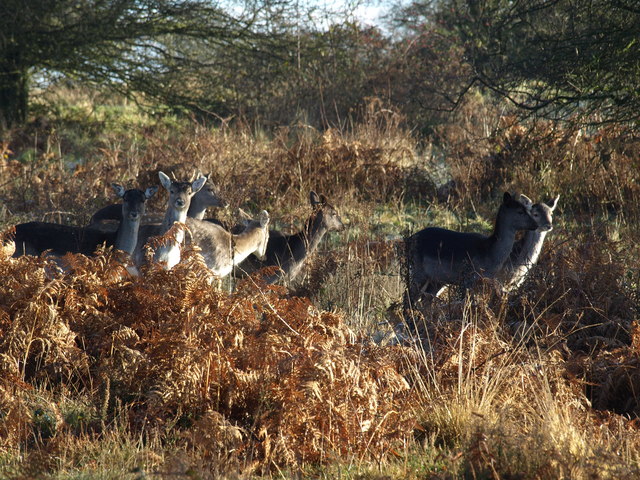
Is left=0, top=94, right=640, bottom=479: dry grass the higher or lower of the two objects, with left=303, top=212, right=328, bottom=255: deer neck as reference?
higher

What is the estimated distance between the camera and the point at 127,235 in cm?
902

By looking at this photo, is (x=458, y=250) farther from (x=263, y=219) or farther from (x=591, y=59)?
(x=591, y=59)

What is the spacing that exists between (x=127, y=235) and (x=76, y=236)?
0.54 m

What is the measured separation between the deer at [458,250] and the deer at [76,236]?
306cm

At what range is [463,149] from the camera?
1427cm

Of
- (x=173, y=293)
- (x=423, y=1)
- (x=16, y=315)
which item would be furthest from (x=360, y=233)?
(x=423, y=1)

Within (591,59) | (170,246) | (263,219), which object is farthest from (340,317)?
(591,59)

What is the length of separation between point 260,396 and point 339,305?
10.6ft

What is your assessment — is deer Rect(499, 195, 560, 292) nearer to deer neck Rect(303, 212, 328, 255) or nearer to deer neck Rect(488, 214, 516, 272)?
deer neck Rect(488, 214, 516, 272)

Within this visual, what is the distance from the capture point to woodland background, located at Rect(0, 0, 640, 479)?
479 centimetres

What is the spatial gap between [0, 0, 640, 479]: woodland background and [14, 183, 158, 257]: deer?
1.36 m

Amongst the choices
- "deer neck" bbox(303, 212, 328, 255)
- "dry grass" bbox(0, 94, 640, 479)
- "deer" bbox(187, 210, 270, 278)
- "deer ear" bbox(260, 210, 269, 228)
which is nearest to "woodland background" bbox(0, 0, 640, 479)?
"dry grass" bbox(0, 94, 640, 479)

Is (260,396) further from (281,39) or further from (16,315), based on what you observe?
(281,39)

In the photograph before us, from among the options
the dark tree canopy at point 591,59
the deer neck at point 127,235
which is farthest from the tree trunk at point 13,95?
the dark tree canopy at point 591,59
